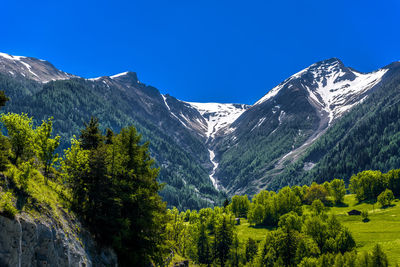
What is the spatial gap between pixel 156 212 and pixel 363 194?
116m

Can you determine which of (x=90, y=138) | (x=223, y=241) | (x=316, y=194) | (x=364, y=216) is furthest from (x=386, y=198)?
(x=90, y=138)

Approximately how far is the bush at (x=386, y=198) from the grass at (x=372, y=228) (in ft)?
6.20

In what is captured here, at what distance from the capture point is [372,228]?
276ft

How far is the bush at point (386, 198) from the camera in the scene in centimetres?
10207

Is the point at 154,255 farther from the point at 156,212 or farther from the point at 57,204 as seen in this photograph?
the point at 57,204

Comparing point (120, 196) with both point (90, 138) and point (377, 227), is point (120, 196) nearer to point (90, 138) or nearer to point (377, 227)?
point (90, 138)

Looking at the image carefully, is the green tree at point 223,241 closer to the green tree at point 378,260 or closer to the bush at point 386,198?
the green tree at point 378,260

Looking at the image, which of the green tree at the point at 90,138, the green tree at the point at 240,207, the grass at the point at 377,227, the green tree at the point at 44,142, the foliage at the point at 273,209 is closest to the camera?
the green tree at the point at 44,142

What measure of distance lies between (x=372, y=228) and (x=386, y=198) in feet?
83.0

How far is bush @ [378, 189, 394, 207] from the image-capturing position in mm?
102069

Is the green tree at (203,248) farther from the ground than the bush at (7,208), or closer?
closer

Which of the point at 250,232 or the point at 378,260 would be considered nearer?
the point at 378,260

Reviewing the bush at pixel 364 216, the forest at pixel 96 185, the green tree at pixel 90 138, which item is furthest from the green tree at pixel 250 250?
the green tree at pixel 90 138

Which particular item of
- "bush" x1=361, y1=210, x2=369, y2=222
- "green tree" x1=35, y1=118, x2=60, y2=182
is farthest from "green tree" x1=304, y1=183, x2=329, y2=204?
"green tree" x1=35, y1=118, x2=60, y2=182
